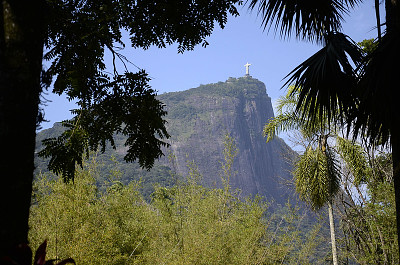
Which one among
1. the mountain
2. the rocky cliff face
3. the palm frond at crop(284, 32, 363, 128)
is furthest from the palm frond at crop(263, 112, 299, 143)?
the rocky cliff face

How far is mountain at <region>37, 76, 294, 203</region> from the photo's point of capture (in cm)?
11269

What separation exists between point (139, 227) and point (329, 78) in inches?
286

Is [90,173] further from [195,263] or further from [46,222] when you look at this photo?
[195,263]

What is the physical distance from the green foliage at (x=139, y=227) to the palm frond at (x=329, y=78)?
2.61m

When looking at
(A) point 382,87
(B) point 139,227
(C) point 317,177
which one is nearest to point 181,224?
(B) point 139,227

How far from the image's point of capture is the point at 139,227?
10039mm

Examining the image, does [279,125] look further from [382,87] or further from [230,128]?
[230,128]

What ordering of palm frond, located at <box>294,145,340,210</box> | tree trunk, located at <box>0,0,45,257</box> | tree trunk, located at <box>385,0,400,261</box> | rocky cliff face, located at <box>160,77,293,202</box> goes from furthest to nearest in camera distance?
rocky cliff face, located at <box>160,77,293,202</box> → palm frond, located at <box>294,145,340,210</box> → tree trunk, located at <box>385,0,400,261</box> → tree trunk, located at <box>0,0,45,257</box>

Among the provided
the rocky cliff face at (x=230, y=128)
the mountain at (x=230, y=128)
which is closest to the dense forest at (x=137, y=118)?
the mountain at (x=230, y=128)

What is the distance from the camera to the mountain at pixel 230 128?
113 metres

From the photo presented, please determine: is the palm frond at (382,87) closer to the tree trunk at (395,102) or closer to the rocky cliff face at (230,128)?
the tree trunk at (395,102)

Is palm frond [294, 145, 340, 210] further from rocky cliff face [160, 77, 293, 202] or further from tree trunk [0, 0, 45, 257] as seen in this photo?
rocky cliff face [160, 77, 293, 202]

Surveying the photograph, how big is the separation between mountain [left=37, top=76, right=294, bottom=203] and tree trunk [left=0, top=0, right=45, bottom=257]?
10079 centimetres

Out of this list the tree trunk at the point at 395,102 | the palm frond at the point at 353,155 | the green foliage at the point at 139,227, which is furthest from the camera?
the palm frond at the point at 353,155
